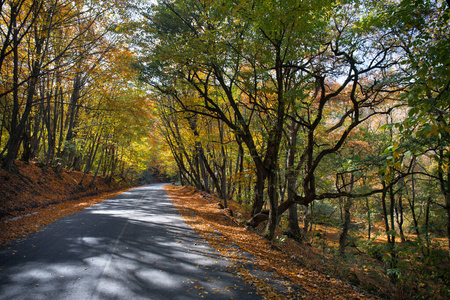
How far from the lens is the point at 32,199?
1032cm

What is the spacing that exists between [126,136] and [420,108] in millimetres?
20401

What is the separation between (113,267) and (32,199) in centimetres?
857

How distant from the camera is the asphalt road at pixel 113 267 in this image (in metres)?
3.53

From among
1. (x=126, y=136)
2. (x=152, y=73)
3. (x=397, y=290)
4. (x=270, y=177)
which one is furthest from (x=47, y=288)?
(x=126, y=136)

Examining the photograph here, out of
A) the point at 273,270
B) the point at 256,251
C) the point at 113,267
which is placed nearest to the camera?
the point at 113,267

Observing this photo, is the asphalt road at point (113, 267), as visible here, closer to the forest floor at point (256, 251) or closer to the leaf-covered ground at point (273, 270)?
the leaf-covered ground at point (273, 270)

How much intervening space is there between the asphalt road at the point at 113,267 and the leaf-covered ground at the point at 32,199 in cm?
80

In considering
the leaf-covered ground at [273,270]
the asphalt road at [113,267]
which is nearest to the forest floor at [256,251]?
the leaf-covered ground at [273,270]

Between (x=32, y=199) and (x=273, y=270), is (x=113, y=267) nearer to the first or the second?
(x=273, y=270)

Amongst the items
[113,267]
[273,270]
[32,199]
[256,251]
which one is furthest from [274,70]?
[32,199]

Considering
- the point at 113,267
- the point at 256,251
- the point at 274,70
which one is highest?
the point at 274,70

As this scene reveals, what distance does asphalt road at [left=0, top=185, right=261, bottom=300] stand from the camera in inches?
139

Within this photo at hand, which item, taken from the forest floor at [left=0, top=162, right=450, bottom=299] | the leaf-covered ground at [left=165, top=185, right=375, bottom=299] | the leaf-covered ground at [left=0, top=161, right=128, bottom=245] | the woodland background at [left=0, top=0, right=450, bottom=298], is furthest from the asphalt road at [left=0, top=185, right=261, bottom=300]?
the woodland background at [left=0, top=0, right=450, bottom=298]

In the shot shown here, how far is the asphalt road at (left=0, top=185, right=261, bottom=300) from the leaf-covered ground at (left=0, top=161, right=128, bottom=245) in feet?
2.63
